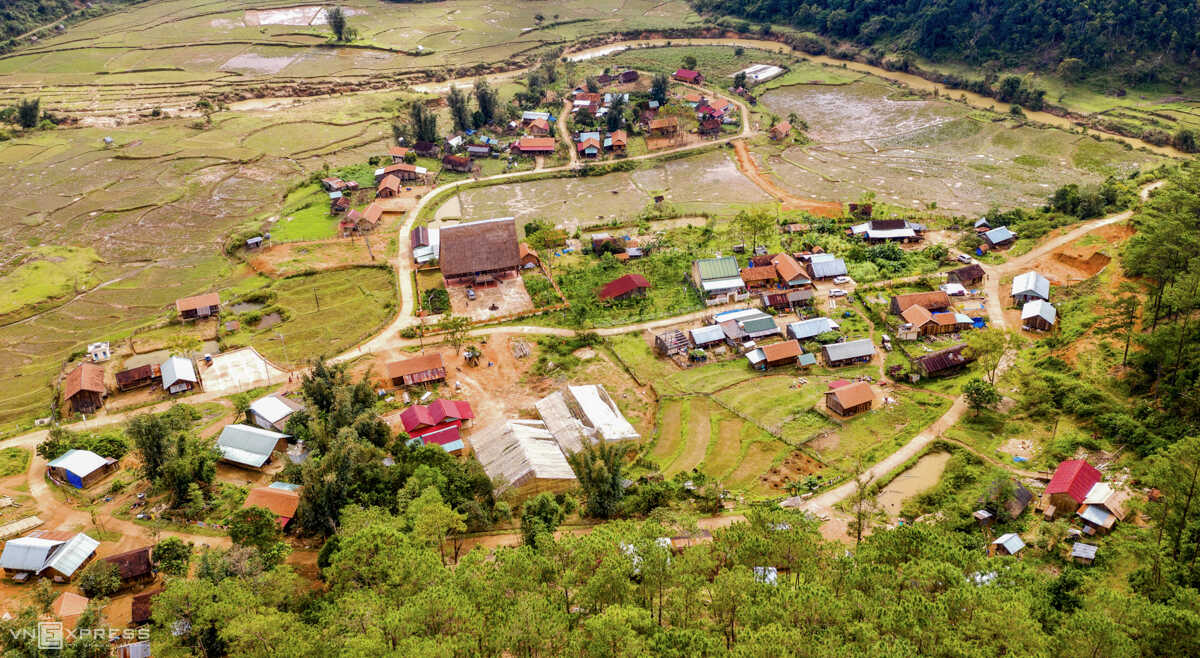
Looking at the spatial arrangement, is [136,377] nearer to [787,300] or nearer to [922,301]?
[787,300]

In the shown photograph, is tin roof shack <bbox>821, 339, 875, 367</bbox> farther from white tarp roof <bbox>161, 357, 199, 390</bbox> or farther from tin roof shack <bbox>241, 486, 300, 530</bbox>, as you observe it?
white tarp roof <bbox>161, 357, 199, 390</bbox>

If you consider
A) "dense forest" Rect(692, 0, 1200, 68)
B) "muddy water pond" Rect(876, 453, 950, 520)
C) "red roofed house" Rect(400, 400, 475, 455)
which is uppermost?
"dense forest" Rect(692, 0, 1200, 68)

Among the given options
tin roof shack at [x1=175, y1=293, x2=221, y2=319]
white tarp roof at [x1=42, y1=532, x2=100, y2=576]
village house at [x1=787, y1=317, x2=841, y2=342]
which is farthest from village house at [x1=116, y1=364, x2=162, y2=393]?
village house at [x1=787, y1=317, x2=841, y2=342]

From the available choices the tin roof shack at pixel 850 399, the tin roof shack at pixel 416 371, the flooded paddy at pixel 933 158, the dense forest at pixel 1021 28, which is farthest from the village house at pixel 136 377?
the dense forest at pixel 1021 28

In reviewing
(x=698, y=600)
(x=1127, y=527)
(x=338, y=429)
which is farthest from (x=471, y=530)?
(x=1127, y=527)

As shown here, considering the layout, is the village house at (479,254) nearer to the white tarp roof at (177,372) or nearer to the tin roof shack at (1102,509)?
the white tarp roof at (177,372)
